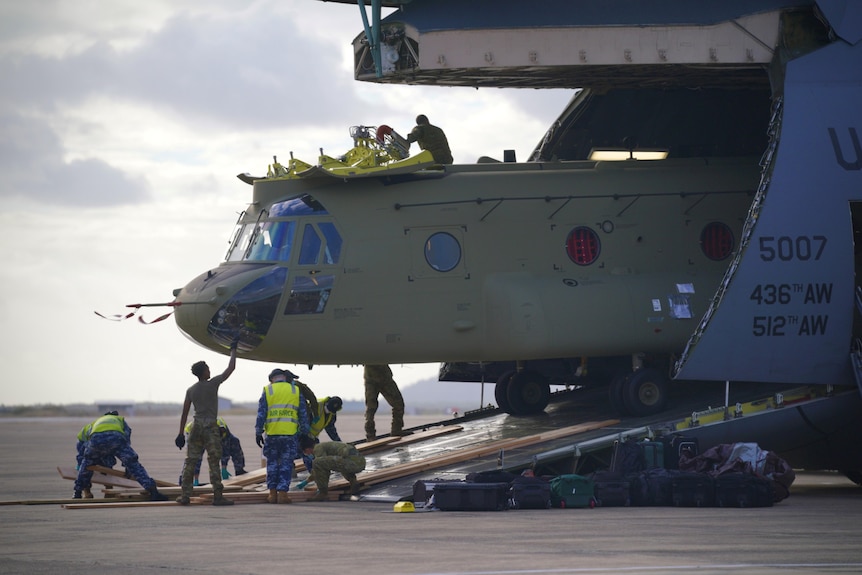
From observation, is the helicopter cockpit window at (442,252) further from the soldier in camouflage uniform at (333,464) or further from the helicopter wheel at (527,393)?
the helicopter wheel at (527,393)

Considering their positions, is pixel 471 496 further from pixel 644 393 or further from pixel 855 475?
pixel 855 475

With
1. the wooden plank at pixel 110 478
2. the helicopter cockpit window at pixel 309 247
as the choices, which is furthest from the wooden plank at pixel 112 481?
the helicopter cockpit window at pixel 309 247

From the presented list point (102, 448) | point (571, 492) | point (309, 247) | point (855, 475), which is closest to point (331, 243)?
point (309, 247)

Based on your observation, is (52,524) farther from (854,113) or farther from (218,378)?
(854,113)

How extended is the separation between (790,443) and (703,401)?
171 cm

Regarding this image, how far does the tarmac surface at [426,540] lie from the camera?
34.3ft

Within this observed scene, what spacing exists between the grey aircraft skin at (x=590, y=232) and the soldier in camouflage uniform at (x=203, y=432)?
139 centimetres

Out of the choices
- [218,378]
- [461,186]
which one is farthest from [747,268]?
[218,378]

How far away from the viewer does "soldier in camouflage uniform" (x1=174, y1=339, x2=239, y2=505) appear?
17.4m

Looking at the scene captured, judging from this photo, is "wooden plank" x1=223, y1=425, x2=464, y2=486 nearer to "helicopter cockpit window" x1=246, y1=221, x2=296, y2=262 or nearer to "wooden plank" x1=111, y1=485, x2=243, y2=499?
"wooden plank" x1=111, y1=485, x2=243, y2=499

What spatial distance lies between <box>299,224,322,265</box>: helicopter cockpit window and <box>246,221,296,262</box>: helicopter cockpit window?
20cm

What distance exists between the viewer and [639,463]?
17.8m

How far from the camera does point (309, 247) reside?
768 inches

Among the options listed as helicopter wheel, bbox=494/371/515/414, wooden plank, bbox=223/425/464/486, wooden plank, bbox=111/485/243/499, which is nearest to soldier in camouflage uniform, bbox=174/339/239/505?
wooden plank, bbox=111/485/243/499
